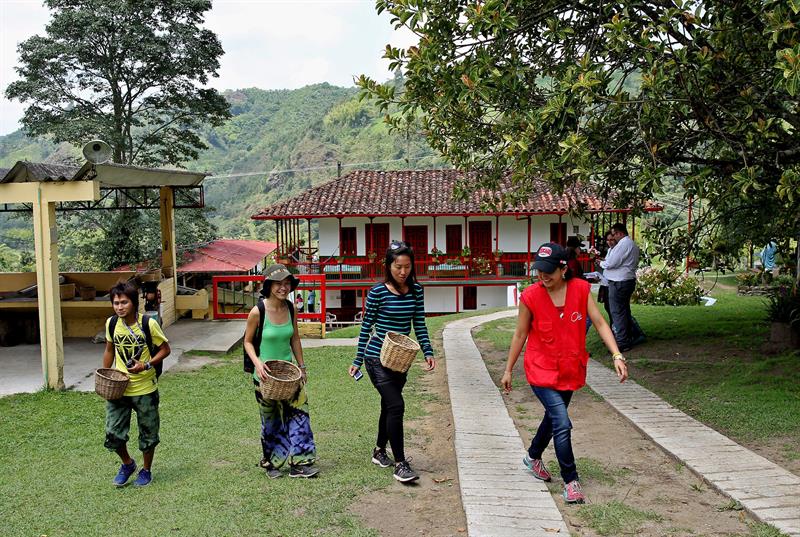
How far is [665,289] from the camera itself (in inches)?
683

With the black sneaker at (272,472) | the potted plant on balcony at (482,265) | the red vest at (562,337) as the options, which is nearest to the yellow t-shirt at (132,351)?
the black sneaker at (272,472)

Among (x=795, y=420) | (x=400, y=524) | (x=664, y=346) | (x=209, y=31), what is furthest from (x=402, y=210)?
(x=400, y=524)

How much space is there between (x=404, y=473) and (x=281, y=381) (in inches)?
40.3

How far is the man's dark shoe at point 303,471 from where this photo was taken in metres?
5.19

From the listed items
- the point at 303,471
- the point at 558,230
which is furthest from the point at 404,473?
the point at 558,230

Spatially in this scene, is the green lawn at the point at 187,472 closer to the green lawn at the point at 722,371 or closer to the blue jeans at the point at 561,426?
the blue jeans at the point at 561,426

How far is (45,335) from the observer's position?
9.27m

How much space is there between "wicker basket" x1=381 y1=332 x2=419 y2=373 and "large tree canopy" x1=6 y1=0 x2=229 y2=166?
21744mm

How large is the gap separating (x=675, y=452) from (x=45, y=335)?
24.3 feet

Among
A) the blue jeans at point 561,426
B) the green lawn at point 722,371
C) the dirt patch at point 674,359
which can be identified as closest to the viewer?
the blue jeans at point 561,426

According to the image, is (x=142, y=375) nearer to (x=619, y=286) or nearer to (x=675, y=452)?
(x=675, y=452)

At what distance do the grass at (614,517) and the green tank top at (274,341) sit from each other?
2.23 metres

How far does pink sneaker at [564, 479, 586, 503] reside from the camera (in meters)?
4.57

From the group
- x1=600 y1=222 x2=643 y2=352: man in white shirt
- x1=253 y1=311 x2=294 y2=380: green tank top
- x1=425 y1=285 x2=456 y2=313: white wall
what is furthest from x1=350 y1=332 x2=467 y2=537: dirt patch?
x1=425 y1=285 x2=456 y2=313: white wall
